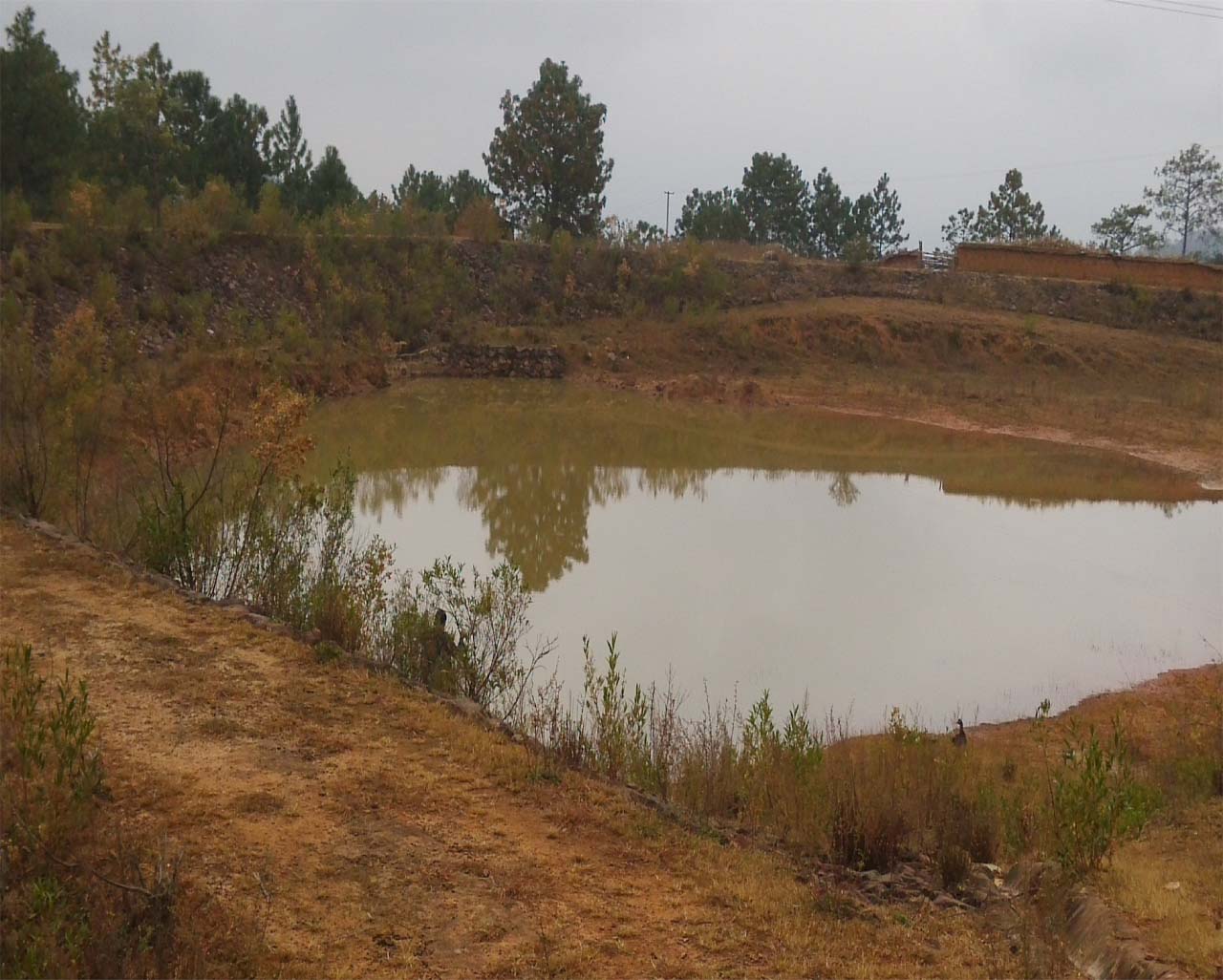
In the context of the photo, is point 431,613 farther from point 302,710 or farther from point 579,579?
point 579,579

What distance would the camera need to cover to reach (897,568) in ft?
39.3

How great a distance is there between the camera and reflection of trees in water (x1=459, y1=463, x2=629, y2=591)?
1152 cm

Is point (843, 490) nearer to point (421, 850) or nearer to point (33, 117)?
point (421, 850)

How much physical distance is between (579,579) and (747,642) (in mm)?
2196

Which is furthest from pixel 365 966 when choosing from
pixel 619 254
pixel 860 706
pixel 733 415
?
pixel 619 254

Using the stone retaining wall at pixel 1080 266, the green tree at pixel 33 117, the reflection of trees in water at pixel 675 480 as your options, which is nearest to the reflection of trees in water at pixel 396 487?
the reflection of trees in water at pixel 675 480

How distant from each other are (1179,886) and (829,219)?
179ft

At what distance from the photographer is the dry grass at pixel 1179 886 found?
3.88m

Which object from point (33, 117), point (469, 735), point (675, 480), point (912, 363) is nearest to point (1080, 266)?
point (912, 363)

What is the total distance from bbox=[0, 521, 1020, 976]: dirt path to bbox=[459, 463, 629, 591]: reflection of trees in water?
4.60 meters

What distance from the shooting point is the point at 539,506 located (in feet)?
47.0

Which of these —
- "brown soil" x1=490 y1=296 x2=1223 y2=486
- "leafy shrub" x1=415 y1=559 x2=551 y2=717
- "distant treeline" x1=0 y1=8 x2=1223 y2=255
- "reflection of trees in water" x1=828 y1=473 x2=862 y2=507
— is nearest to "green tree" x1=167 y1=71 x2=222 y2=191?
"distant treeline" x1=0 y1=8 x2=1223 y2=255

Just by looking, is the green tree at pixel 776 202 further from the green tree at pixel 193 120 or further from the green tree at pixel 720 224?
the green tree at pixel 193 120

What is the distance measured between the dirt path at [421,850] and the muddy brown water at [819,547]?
8.85 feet
